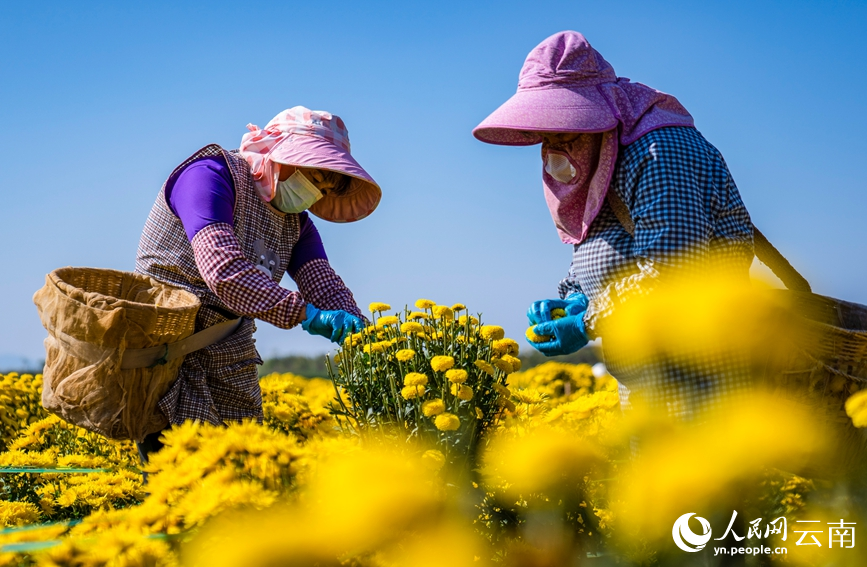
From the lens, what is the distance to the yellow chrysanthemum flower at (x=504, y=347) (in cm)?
241

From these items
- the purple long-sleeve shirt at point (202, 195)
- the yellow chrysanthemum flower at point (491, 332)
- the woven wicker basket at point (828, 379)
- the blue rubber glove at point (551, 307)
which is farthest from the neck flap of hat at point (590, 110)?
the purple long-sleeve shirt at point (202, 195)

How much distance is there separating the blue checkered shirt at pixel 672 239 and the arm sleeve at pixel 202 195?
1.15 meters

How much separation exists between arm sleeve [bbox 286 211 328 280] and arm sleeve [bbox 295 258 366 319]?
0.02 meters

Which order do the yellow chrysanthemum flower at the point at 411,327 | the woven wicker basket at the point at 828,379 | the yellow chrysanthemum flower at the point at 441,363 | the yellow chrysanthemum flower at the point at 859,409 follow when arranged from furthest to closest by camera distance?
the yellow chrysanthemum flower at the point at 411,327 < the yellow chrysanthemum flower at the point at 441,363 < the woven wicker basket at the point at 828,379 < the yellow chrysanthemum flower at the point at 859,409

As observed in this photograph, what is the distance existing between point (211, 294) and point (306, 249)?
0.55 meters

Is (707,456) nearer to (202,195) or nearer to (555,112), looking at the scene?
(555,112)

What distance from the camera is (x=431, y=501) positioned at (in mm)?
1530

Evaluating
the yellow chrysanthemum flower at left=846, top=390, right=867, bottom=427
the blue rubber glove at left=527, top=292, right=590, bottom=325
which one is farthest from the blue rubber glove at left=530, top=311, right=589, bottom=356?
the yellow chrysanthemum flower at left=846, top=390, right=867, bottom=427

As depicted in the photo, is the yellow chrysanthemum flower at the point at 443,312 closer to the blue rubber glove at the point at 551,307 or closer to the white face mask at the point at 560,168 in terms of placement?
the blue rubber glove at the point at 551,307

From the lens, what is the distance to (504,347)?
2416mm

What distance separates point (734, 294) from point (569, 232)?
58 centimetres

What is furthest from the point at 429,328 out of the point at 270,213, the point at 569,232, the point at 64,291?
the point at 64,291

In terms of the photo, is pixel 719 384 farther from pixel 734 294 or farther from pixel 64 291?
pixel 64 291

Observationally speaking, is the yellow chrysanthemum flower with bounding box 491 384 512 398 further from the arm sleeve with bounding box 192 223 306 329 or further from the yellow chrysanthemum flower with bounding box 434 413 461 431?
the arm sleeve with bounding box 192 223 306 329
